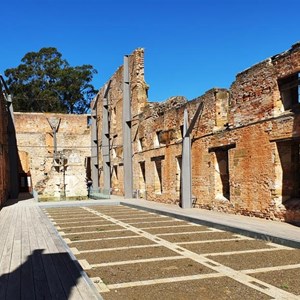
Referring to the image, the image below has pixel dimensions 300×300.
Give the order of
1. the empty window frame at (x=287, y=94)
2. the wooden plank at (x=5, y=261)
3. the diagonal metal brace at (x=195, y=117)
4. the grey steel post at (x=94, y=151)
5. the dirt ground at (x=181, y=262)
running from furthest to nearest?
1. the grey steel post at (x=94, y=151)
2. the diagonal metal brace at (x=195, y=117)
3. the empty window frame at (x=287, y=94)
4. the dirt ground at (x=181, y=262)
5. the wooden plank at (x=5, y=261)

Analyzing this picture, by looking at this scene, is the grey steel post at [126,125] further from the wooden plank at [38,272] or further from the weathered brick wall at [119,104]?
the wooden plank at [38,272]

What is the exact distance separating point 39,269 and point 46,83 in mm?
49094

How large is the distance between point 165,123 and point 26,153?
63.7 feet

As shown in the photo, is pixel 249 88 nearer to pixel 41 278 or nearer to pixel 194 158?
pixel 194 158

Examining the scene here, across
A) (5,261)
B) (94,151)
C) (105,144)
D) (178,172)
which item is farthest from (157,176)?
(94,151)

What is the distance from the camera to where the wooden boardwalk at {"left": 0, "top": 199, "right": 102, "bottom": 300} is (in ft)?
16.0

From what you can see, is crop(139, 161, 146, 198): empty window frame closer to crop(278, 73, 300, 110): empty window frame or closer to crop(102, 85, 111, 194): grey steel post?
crop(102, 85, 111, 194): grey steel post

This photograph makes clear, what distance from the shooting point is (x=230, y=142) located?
43.6ft

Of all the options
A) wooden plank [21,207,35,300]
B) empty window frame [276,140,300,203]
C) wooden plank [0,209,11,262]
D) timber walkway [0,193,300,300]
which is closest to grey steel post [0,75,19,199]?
wooden plank [0,209,11,262]

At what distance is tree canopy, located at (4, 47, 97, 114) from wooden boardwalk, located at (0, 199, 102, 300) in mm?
43773

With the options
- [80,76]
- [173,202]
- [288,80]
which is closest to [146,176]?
[173,202]

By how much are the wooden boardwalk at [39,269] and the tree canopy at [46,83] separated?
144ft

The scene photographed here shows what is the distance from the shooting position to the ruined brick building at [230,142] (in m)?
11.1

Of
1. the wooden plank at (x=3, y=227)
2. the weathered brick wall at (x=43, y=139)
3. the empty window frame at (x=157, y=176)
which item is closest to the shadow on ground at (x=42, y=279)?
the wooden plank at (x=3, y=227)
